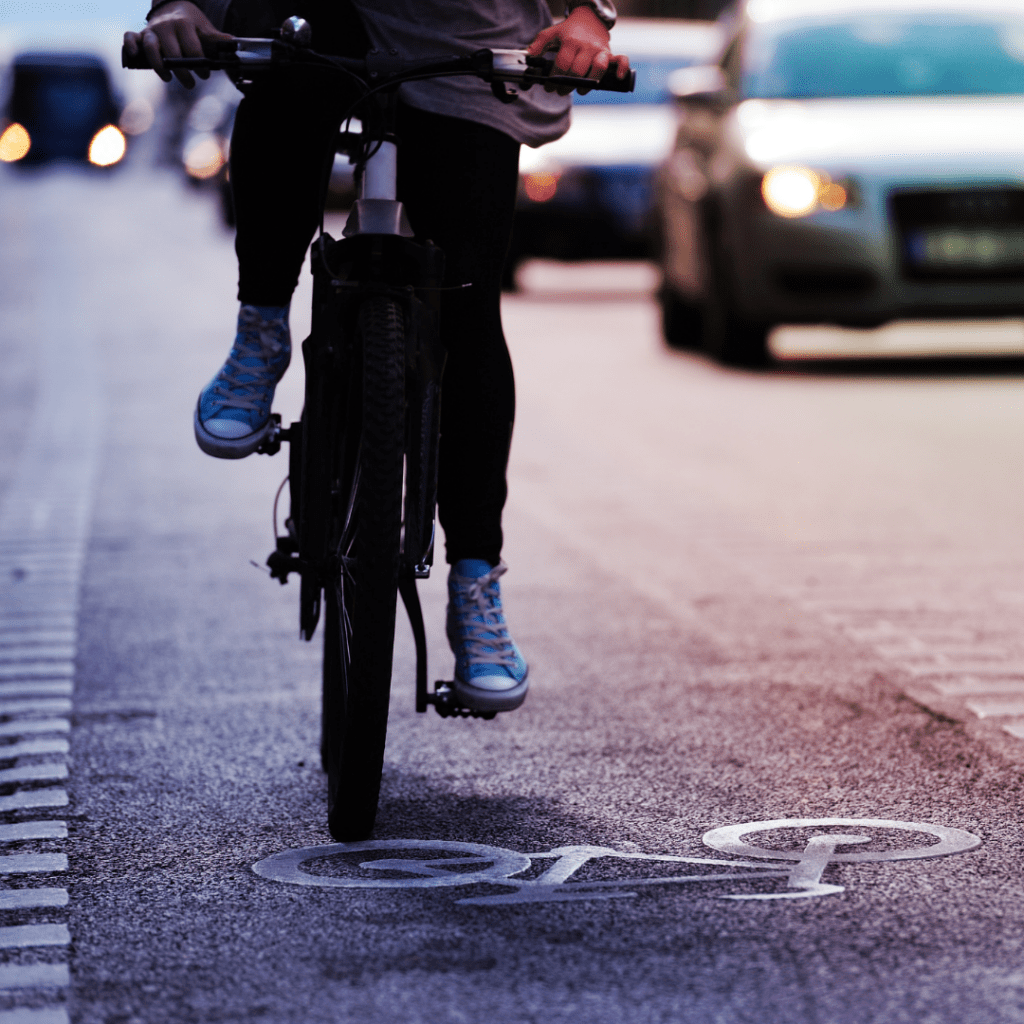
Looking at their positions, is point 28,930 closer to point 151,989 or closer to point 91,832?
point 151,989

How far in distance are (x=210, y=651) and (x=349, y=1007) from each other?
2.57 metres

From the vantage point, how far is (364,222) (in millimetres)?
3404

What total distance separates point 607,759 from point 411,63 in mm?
1321

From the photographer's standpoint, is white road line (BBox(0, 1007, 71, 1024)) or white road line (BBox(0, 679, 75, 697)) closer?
white road line (BBox(0, 1007, 71, 1024))

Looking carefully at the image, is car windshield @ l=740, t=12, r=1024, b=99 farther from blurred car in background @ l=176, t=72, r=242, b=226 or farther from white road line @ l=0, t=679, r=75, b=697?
blurred car in background @ l=176, t=72, r=242, b=226

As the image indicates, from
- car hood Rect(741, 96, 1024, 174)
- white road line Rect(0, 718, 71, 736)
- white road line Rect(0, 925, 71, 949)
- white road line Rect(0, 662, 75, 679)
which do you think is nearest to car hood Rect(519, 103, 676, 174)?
car hood Rect(741, 96, 1024, 174)

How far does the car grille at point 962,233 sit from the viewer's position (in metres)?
10.7

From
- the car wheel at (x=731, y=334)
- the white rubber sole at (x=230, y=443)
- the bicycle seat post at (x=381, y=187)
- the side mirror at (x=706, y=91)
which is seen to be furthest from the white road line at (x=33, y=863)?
the side mirror at (x=706, y=91)

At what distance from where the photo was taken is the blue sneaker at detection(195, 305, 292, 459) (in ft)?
12.5

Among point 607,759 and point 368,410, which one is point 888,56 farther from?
point 368,410

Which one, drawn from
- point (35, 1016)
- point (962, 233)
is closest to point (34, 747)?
point (35, 1016)

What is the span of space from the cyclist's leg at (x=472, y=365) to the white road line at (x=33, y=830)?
676 millimetres

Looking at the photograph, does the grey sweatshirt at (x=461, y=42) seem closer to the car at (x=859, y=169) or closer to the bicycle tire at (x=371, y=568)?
the bicycle tire at (x=371, y=568)

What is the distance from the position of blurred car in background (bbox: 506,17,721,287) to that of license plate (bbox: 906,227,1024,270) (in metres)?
6.24
